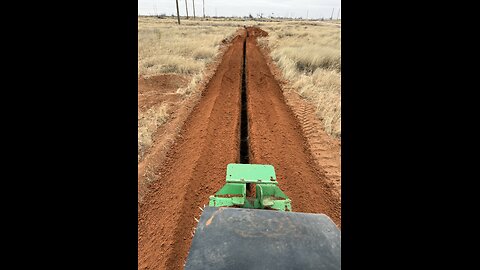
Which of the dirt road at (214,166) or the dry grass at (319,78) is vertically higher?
the dry grass at (319,78)

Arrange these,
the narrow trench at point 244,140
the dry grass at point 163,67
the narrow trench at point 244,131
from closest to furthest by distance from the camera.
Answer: the narrow trench at point 244,140
the narrow trench at point 244,131
the dry grass at point 163,67

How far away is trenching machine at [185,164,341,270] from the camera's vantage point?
1.32m

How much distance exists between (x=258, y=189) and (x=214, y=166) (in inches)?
84.1

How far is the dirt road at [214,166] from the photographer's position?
360 cm

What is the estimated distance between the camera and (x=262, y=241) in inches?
57.6

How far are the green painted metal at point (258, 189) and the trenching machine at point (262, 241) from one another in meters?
1.18

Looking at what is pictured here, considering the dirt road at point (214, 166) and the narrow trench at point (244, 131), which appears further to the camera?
the narrow trench at point (244, 131)

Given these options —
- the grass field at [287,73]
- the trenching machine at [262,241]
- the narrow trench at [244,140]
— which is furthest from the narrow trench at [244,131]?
the trenching machine at [262,241]

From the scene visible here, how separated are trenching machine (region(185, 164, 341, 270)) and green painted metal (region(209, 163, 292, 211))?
118cm

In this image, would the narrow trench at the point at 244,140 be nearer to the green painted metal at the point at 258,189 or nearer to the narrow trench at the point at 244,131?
the narrow trench at the point at 244,131

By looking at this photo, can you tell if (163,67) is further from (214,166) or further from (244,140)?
(214,166)

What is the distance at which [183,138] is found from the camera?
6582 mm

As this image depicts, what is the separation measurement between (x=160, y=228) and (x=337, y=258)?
9.54 feet

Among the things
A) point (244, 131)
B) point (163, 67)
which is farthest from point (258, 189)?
point (163, 67)
